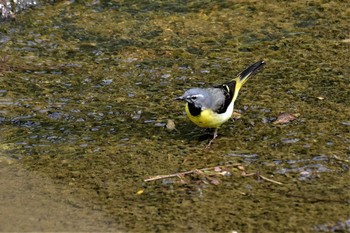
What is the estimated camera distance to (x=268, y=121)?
294 inches

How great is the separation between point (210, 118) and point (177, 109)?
100 cm

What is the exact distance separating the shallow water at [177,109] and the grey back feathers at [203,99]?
1.40 feet

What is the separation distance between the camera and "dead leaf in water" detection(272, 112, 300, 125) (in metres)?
7.40

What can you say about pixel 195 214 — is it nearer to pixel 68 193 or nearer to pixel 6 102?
pixel 68 193

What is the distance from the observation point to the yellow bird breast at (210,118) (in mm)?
6973

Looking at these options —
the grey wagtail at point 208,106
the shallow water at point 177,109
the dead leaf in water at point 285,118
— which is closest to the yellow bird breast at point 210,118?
the grey wagtail at point 208,106

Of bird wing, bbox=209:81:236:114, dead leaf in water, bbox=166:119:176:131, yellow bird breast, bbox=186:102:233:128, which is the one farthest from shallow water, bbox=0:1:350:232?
bird wing, bbox=209:81:236:114

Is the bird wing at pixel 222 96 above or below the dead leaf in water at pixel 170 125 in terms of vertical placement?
above

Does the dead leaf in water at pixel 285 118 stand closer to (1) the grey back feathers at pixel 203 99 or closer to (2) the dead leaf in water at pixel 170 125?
(1) the grey back feathers at pixel 203 99

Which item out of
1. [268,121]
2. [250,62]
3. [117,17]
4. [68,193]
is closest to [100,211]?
[68,193]

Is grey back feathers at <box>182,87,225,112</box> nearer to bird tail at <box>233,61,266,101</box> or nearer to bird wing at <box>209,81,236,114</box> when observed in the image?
bird wing at <box>209,81,236,114</box>

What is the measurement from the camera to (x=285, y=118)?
745cm

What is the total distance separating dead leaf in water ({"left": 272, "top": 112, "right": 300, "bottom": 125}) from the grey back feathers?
0.72 metres

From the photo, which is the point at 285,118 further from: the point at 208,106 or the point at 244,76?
the point at 208,106
